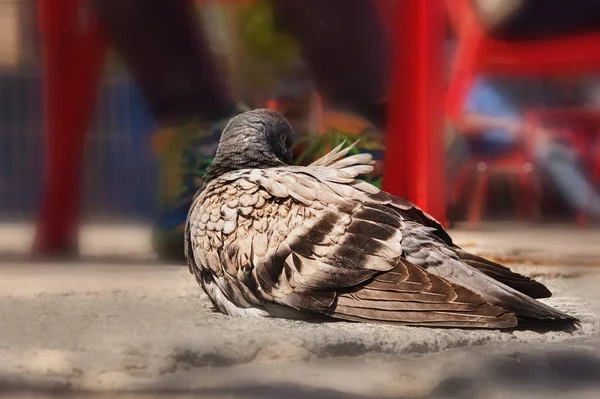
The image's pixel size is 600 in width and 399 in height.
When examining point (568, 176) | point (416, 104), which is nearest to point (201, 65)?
point (416, 104)

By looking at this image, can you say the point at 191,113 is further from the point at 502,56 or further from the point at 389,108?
the point at 502,56

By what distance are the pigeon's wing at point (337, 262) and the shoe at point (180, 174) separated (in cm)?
113

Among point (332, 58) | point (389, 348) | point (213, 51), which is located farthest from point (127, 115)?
point (389, 348)

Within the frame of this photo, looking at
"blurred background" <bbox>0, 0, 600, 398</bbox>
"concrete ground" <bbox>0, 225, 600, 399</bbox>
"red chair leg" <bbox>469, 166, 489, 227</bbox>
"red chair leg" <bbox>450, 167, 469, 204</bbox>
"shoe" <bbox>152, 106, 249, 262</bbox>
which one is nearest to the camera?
"concrete ground" <bbox>0, 225, 600, 399</bbox>

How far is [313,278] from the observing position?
1.56m

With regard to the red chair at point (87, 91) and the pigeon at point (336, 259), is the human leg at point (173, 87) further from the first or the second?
the pigeon at point (336, 259)

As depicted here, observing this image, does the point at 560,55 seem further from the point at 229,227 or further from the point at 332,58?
the point at 229,227

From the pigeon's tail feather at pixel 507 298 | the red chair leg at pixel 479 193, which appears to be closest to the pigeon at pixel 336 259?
the pigeon's tail feather at pixel 507 298

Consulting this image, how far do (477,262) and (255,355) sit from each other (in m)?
0.64

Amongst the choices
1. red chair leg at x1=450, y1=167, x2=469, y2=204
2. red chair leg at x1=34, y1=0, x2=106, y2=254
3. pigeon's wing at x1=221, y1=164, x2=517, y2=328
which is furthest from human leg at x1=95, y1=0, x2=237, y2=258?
red chair leg at x1=450, y1=167, x2=469, y2=204

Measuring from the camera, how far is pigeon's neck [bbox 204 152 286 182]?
72.5 inches

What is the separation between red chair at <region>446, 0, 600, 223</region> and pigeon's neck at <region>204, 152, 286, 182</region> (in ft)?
6.91

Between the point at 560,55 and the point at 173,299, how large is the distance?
2919 millimetres

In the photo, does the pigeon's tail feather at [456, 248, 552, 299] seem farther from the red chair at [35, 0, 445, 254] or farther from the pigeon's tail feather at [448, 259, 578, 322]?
the red chair at [35, 0, 445, 254]
